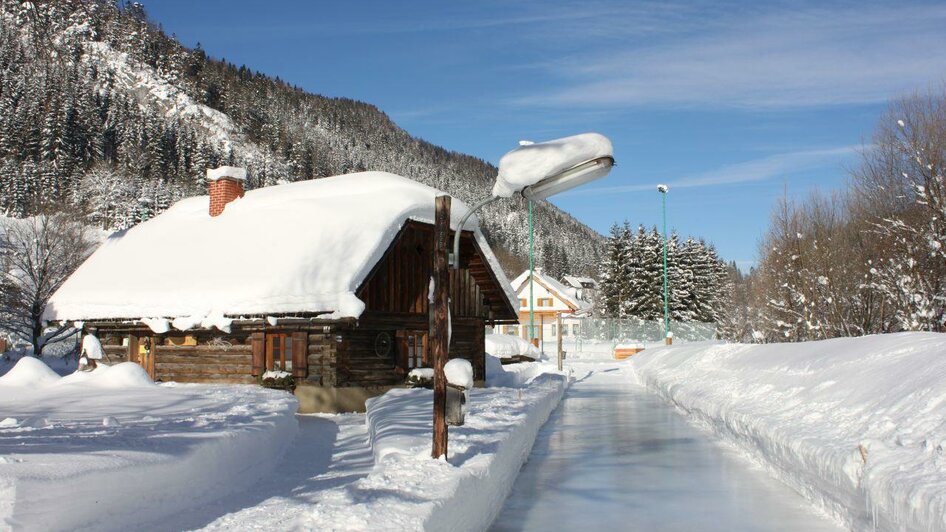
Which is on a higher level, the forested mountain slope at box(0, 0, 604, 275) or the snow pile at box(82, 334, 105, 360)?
the forested mountain slope at box(0, 0, 604, 275)

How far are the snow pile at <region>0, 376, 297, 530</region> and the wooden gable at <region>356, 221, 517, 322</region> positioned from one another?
18.5 ft

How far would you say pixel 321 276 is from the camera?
1852cm

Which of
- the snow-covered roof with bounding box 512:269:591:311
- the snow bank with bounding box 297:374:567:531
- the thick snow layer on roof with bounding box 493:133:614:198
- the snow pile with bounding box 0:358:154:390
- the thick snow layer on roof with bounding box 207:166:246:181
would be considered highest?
the thick snow layer on roof with bounding box 207:166:246:181

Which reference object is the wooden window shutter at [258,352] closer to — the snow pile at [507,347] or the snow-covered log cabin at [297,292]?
the snow-covered log cabin at [297,292]

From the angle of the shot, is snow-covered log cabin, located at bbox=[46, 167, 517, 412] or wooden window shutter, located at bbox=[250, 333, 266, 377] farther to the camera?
wooden window shutter, located at bbox=[250, 333, 266, 377]

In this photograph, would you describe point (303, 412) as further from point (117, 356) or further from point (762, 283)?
point (762, 283)

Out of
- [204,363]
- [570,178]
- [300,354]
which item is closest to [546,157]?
[570,178]

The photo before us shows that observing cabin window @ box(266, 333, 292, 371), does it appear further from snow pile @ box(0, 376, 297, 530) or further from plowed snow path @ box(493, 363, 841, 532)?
plowed snow path @ box(493, 363, 841, 532)

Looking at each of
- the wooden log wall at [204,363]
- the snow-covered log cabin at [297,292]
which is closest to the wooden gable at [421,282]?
the snow-covered log cabin at [297,292]

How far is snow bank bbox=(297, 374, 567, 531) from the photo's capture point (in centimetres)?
549

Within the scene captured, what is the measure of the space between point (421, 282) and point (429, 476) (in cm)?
1476

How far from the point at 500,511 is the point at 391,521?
3.51 meters

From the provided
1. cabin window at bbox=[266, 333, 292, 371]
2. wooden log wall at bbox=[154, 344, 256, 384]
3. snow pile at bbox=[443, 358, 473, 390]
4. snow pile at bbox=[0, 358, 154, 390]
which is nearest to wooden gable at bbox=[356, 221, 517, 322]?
cabin window at bbox=[266, 333, 292, 371]

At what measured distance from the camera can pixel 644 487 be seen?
9711 millimetres
